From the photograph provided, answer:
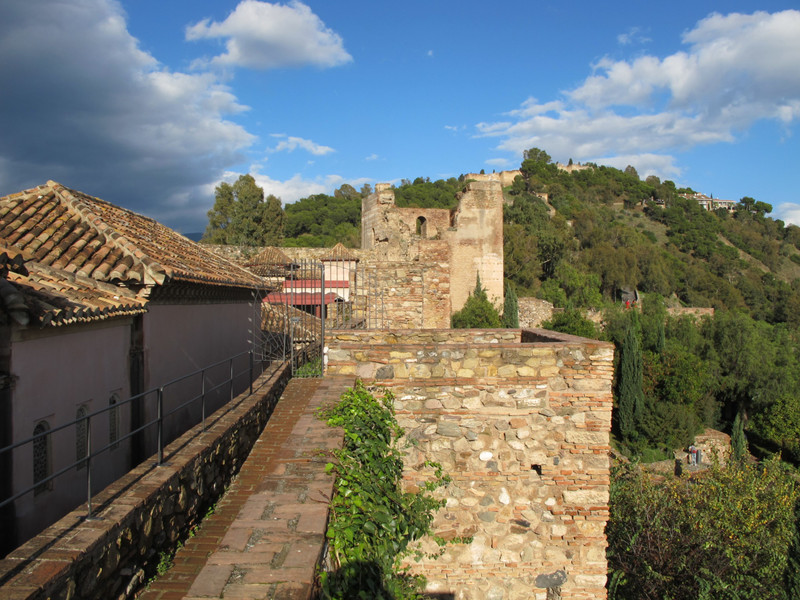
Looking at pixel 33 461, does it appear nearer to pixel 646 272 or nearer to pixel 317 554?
pixel 317 554

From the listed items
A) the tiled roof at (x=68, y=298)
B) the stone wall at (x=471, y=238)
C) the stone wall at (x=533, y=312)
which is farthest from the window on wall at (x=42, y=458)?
the stone wall at (x=533, y=312)

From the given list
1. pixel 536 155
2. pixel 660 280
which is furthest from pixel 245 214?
pixel 536 155

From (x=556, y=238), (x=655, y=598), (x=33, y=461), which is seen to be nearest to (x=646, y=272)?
(x=556, y=238)

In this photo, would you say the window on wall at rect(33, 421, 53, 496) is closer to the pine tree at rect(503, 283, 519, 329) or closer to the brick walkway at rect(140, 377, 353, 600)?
the brick walkway at rect(140, 377, 353, 600)

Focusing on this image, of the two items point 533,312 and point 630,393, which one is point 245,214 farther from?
point 630,393

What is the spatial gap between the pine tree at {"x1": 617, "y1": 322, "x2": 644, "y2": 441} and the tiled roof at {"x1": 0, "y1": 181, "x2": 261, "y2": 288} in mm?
23122

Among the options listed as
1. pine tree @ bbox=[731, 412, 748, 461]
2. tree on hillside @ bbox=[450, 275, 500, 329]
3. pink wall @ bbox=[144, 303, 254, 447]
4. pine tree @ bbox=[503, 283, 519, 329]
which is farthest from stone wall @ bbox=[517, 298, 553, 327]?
pink wall @ bbox=[144, 303, 254, 447]

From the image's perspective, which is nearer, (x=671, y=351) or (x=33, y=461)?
(x=33, y=461)

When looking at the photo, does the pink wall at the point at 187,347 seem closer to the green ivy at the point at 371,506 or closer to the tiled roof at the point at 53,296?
the tiled roof at the point at 53,296

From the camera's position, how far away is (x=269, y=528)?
10.4 ft

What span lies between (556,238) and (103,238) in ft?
119

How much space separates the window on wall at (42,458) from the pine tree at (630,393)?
84.4 ft

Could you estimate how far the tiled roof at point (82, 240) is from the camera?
239 inches

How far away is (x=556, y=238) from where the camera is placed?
39.4 meters
